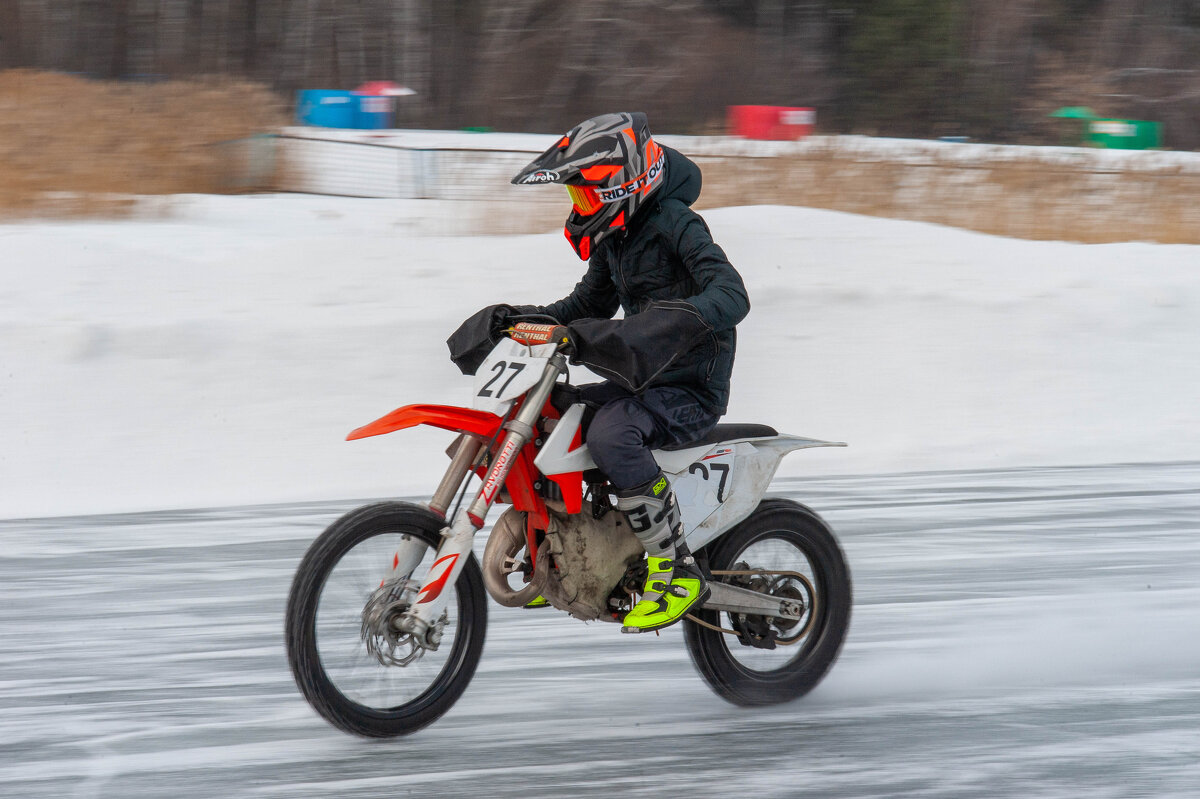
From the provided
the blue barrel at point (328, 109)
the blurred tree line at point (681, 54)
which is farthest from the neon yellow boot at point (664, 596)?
the blurred tree line at point (681, 54)

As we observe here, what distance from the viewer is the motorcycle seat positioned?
4605 millimetres

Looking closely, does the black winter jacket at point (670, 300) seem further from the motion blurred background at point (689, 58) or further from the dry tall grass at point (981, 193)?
the motion blurred background at point (689, 58)

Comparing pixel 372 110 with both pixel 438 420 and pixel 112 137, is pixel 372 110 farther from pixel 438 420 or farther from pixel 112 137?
pixel 438 420

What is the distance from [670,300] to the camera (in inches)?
170

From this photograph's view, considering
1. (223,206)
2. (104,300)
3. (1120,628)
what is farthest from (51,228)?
(1120,628)

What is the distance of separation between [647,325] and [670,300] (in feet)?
0.54

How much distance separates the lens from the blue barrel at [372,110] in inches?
1008

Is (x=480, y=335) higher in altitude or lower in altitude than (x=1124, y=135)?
higher

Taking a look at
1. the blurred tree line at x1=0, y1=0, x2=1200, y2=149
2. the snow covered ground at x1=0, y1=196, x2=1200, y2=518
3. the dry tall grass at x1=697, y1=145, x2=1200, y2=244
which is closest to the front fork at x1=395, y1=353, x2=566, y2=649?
the snow covered ground at x1=0, y1=196, x2=1200, y2=518

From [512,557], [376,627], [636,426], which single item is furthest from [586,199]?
[376,627]

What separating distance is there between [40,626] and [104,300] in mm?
4792

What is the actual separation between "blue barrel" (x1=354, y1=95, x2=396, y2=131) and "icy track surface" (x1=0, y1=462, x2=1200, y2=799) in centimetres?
1921

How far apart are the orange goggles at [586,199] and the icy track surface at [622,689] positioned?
1745mm

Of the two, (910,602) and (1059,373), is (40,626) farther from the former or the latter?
(1059,373)
